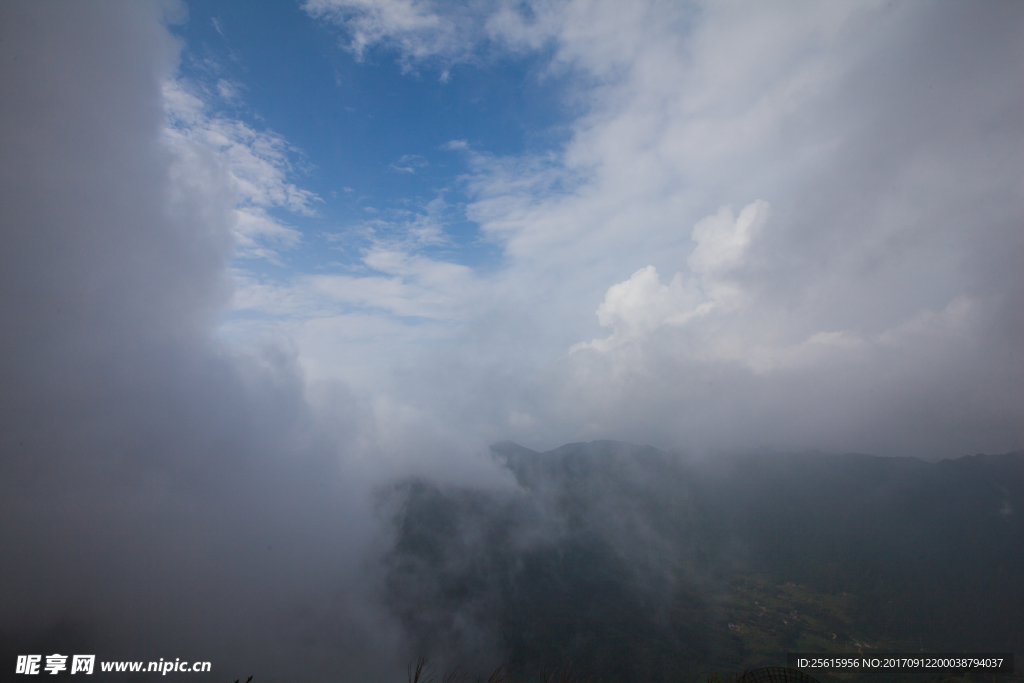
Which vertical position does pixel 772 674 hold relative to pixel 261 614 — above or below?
above

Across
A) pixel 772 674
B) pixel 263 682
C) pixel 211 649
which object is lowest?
pixel 263 682

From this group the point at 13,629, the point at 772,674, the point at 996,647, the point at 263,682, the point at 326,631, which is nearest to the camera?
the point at 772,674

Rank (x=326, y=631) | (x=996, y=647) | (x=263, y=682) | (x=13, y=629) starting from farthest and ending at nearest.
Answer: (x=326, y=631), (x=996, y=647), (x=263, y=682), (x=13, y=629)

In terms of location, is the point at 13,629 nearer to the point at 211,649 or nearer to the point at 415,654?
the point at 211,649

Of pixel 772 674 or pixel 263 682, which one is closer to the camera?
pixel 772 674

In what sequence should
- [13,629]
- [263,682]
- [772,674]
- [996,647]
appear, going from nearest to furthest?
1. [772,674]
2. [13,629]
3. [263,682]
4. [996,647]

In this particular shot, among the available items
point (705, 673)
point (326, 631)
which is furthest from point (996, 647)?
point (326, 631)

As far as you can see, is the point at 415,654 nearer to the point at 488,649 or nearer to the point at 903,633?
the point at 488,649

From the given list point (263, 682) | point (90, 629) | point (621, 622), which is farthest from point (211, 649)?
point (621, 622)

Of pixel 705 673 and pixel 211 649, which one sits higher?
pixel 211 649
